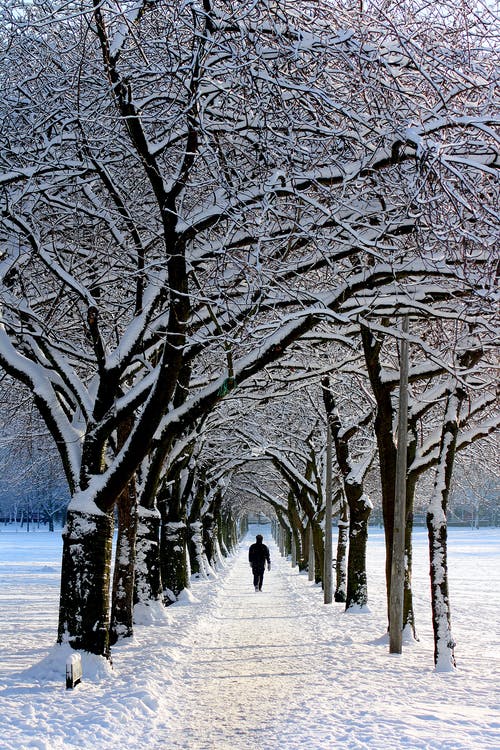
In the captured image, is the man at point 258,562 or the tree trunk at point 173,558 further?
the man at point 258,562

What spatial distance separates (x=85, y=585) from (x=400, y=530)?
179 inches

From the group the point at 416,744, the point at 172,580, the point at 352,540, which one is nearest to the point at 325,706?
the point at 416,744

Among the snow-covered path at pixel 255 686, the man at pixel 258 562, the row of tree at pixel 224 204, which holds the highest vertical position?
the row of tree at pixel 224 204

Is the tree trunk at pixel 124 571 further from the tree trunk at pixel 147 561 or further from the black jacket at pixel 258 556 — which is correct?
the black jacket at pixel 258 556

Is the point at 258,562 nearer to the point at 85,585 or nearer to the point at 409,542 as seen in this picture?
the point at 409,542

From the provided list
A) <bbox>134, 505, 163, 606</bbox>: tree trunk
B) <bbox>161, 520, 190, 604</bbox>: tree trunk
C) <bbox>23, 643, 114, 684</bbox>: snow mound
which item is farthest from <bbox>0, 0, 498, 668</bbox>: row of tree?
<bbox>161, 520, 190, 604</bbox>: tree trunk

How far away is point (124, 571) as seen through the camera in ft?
40.5

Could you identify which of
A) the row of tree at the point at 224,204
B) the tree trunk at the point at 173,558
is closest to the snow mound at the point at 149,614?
the row of tree at the point at 224,204

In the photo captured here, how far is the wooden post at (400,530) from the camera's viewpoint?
11734 mm

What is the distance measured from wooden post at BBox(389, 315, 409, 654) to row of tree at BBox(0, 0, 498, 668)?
17.8 inches

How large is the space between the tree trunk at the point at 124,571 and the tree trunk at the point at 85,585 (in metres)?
2.49

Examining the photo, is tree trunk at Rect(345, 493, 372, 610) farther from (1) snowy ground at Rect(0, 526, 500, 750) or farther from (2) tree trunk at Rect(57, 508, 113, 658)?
(2) tree trunk at Rect(57, 508, 113, 658)

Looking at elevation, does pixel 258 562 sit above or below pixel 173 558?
below

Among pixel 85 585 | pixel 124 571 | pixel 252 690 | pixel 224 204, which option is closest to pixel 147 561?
pixel 124 571
